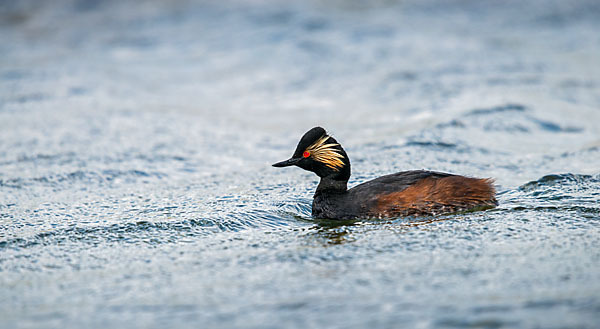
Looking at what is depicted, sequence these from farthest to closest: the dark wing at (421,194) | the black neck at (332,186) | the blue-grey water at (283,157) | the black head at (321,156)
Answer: the black neck at (332,186) < the black head at (321,156) < the dark wing at (421,194) < the blue-grey water at (283,157)

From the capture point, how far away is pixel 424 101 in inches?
583

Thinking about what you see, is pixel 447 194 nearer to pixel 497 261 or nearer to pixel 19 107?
pixel 497 261

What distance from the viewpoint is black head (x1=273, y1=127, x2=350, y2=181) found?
26.0 feet

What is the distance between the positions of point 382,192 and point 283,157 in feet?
15.1

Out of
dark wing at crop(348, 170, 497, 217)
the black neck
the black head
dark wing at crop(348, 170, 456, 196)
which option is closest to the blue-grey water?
dark wing at crop(348, 170, 497, 217)

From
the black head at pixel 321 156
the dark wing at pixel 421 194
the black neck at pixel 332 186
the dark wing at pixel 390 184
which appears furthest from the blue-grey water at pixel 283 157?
the black head at pixel 321 156

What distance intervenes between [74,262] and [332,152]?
290cm

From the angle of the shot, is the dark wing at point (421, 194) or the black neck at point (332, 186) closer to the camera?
the dark wing at point (421, 194)

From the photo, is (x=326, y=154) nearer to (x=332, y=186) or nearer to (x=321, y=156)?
(x=321, y=156)

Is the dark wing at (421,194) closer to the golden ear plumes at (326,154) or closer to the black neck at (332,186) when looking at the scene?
the black neck at (332,186)

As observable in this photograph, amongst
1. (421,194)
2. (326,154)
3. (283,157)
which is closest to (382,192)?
(421,194)

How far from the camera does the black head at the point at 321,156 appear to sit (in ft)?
26.0

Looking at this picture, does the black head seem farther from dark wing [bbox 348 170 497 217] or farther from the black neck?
dark wing [bbox 348 170 497 217]

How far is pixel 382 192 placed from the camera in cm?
770
